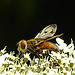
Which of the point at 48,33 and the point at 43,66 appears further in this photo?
the point at 48,33

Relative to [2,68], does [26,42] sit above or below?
above

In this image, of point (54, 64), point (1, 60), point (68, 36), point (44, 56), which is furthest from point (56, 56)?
point (68, 36)

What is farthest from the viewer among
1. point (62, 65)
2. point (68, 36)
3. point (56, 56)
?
point (68, 36)

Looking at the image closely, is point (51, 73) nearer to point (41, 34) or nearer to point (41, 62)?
point (41, 62)

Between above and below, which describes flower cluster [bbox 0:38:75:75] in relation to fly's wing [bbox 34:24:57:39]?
below

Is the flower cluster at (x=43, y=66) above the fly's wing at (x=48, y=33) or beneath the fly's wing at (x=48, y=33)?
beneath

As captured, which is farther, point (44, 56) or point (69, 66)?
point (44, 56)

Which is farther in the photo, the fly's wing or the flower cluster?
the fly's wing

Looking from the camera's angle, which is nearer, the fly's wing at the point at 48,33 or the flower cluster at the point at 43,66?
the flower cluster at the point at 43,66

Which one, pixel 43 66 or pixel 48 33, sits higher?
pixel 48 33

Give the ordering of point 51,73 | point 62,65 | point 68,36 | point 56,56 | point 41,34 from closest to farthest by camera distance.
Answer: point 51,73
point 62,65
point 56,56
point 41,34
point 68,36

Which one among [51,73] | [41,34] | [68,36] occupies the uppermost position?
[68,36]
